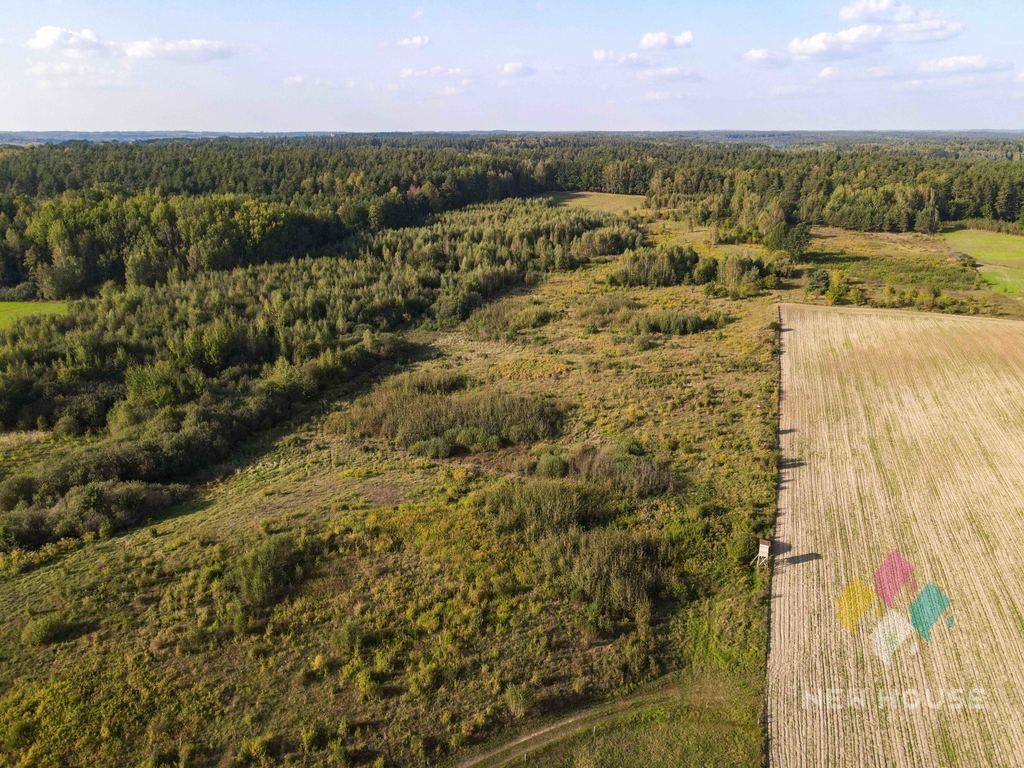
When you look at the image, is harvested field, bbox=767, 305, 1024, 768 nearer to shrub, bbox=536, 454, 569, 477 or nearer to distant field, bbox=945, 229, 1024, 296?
shrub, bbox=536, 454, 569, 477

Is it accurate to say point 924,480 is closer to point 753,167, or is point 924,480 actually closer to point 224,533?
point 224,533

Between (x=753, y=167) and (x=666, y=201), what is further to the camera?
(x=753, y=167)

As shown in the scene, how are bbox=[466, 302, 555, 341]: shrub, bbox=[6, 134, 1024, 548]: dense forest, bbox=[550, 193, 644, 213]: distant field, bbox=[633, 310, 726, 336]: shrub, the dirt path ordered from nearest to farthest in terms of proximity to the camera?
1. the dirt path
2. bbox=[6, 134, 1024, 548]: dense forest
3. bbox=[633, 310, 726, 336]: shrub
4. bbox=[466, 302, 555, 341]: shrub
5. bbox=[550, 193, 644, 213]: distant field

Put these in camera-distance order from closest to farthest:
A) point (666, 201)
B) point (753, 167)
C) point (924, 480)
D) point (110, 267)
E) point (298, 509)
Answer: point (298, 509)
point (924, 480)
point (110, 267)
point (666, 201)
point (753, 167)

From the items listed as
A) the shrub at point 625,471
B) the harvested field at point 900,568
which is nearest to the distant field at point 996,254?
the harvested field at point 900,568

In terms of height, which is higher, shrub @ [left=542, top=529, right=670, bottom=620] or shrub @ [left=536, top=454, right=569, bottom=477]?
shrub @ [left=536, top=454, right=569, bottom=477]

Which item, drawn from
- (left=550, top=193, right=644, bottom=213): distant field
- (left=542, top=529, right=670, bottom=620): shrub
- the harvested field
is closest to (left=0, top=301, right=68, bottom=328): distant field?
(left=542, top=529, right=670, bottom=620): shrub

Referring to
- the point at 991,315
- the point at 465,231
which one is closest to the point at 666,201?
the point at 465,231
